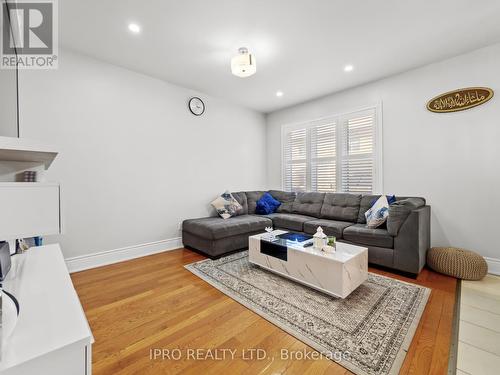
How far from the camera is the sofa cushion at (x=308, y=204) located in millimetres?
3846

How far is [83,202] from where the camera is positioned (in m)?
2.73

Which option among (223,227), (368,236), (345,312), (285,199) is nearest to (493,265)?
(368,236)

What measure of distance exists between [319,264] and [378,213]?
1323 mm

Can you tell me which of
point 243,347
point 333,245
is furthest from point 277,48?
point 243,347

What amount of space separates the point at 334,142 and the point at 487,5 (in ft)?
7.25

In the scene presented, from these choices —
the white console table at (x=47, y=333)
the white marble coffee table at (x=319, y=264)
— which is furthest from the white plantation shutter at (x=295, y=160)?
the white console table at (x=47, y=333)

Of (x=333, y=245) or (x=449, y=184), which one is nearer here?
(x=333, y=245)

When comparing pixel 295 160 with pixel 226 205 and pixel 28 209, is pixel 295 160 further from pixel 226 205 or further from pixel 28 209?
pixel 28 209

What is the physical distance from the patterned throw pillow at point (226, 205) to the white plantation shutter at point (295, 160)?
1.32 m

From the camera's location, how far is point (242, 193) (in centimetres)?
433

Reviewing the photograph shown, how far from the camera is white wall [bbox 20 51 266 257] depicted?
2.57m

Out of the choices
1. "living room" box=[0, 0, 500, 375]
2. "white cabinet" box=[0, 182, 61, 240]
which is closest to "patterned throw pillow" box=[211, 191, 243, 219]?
"living room" box=[0, 0, 500, 375]

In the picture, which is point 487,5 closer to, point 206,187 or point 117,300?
point 206,187

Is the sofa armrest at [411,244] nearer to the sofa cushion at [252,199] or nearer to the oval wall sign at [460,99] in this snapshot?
the oval wall sign at [460,99]
